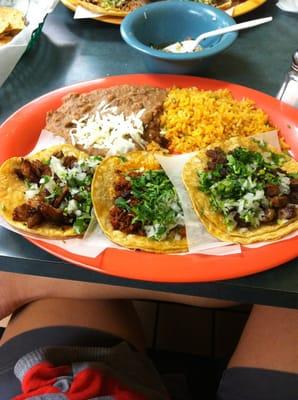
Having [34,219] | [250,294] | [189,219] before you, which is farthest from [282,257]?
[34,219]

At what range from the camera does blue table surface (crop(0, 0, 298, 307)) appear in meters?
1.01

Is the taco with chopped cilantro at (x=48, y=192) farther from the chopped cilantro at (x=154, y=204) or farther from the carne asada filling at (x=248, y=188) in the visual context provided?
the carne asada filling at (x=248, y=188)

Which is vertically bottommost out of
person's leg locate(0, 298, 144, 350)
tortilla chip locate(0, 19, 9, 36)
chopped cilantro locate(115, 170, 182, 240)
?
person's leg locate(0, 298, 144, 350)

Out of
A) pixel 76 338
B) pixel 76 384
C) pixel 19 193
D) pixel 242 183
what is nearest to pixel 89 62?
pixel 19 193

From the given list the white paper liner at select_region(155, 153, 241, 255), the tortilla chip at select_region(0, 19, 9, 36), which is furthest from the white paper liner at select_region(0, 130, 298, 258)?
the tortilla chip at select_region(0, 19, 9, 36)

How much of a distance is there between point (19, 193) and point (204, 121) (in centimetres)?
58

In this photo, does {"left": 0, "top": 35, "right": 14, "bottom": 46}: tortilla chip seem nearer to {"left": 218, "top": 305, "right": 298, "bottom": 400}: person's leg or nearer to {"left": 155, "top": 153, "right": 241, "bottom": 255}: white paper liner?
{"left": 155, "top": 153, "right": 241, "bottom": 255}: white paper liner

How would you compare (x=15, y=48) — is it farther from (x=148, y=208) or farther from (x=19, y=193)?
(x=148, y=208)

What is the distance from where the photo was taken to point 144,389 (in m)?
1.01

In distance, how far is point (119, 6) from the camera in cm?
182

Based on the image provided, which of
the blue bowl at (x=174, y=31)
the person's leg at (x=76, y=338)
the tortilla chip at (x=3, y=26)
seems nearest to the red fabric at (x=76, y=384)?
the person's leg at (x=76, y=338)

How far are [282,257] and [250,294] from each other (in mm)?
110

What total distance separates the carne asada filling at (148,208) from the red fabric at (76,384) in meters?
0.34

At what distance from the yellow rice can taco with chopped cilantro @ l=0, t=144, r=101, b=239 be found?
0.91 feet
